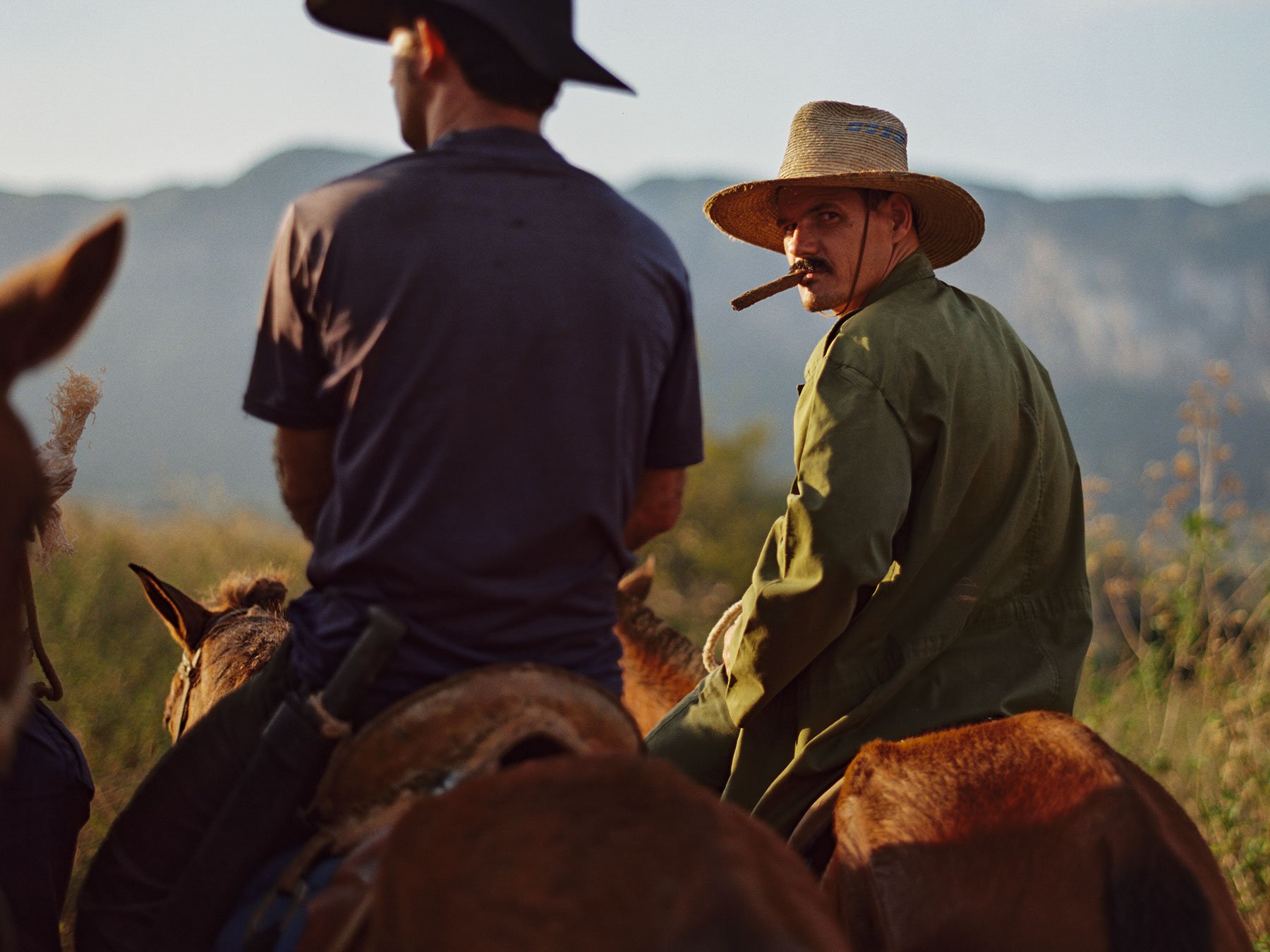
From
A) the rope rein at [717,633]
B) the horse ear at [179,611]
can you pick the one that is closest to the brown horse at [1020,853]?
the rope rein at [717,633]

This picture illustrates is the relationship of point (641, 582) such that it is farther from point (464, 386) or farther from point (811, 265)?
point (464, 386)

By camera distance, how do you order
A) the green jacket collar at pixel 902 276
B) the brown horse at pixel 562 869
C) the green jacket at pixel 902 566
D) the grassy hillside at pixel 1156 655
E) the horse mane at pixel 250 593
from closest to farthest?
1. the brown horse at pixel 562 869
2. the green jacket at pixel 902 566
3. the green jacket collar at pixel 902 276
4. the horse mane at pixel 250 593
5. the grassy hillside at pixel 1156 655

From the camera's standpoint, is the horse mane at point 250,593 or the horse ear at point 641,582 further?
the horse ear at point 641,582

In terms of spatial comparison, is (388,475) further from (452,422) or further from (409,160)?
(409,160)

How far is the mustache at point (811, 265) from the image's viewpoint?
3.58 metres

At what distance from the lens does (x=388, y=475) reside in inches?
81.0

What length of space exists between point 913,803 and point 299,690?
1.37 metres

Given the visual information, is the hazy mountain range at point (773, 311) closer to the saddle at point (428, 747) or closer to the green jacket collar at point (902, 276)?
the green jacket collar at point (902, 276)

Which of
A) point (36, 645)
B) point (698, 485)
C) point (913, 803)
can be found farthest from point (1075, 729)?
point (698, 485)

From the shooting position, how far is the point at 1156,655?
724 cm

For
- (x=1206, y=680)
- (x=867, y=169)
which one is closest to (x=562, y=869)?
(x=867, y=169)

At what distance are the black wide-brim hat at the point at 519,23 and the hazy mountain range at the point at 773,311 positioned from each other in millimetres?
53845

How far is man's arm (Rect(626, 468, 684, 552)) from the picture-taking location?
244cm

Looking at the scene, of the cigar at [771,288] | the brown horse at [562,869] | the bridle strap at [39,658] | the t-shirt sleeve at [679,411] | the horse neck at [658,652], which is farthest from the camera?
the horse neck at [658,652]
